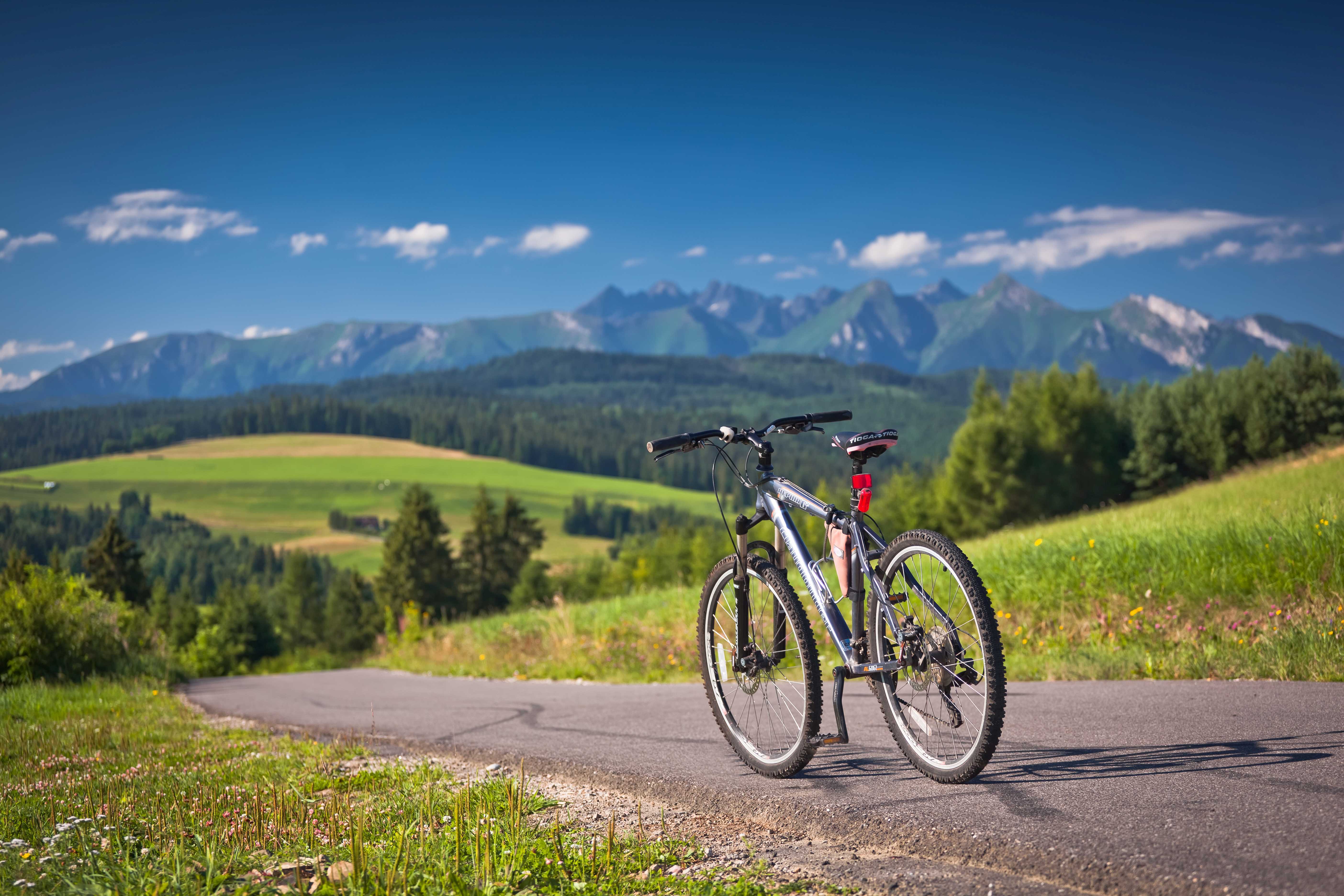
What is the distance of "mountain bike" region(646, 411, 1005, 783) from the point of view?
148 inches

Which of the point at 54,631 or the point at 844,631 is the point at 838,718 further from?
the point at 54,631

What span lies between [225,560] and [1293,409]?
13204 centimetres

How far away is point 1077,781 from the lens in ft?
12.7

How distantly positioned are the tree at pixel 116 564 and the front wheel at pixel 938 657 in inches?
2557

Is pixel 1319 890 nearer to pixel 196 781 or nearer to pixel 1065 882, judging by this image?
pixel 1065 882

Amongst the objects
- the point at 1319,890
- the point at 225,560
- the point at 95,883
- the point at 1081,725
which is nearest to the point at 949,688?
the point at 1319,890

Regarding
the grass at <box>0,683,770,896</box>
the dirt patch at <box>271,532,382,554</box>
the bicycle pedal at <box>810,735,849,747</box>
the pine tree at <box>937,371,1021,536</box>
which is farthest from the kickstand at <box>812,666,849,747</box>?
the dirt patch at <box>271,532,382,554</box>

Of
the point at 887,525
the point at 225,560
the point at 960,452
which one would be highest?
the point at 960,452

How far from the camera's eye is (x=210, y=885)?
2906mm

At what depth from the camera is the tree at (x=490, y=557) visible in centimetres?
7025

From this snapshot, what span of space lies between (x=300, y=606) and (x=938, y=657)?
313 feet

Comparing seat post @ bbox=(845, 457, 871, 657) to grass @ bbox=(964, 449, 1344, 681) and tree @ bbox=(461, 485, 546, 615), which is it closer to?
grass @ bbox=(964, 449, 1344, 681)

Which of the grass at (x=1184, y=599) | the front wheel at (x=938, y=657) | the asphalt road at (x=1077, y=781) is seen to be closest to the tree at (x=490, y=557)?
the grass at (x=1184, y=599)

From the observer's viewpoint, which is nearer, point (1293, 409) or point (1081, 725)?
point (1081, 725)
